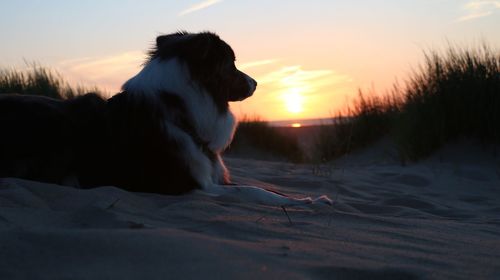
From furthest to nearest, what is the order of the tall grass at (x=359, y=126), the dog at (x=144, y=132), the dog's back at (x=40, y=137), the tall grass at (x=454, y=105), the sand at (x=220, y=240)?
1. the tall grass at (x=359, y=126)
2. the tall grass at (x=454, y=105)
3. the dog at (x=144, y=132)
4. the dog's back at (x=40, y=137)
5. the sand at (x=220, y=240)

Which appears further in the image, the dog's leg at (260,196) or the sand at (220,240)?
the dog's leg at (260,196)

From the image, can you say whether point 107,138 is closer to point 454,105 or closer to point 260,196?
point 260,196

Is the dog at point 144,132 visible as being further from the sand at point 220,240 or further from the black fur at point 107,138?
the sand at point 220,240

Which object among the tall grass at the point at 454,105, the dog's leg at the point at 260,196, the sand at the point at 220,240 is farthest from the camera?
the tall grass at the point at 454,105

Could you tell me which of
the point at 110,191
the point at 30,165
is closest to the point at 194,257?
the point at 110,191

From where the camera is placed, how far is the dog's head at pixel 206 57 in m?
4.77

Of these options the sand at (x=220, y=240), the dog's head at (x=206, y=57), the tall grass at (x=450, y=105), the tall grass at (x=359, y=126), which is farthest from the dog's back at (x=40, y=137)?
the tall grass at (x=359, y=126)

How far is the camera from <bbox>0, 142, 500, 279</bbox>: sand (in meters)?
1.95

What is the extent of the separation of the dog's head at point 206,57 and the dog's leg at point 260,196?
2.86 ft

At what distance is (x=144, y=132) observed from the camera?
14.6ft

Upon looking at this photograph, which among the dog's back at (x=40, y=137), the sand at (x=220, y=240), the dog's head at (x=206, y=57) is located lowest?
the sand at (x=220, y=240)

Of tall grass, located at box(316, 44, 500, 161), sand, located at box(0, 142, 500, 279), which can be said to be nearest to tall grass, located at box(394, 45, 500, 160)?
tall grass, located at box(316, 44, 500, 161)

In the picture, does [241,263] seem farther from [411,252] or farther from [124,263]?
[411,252]

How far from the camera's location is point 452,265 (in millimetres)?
2334
